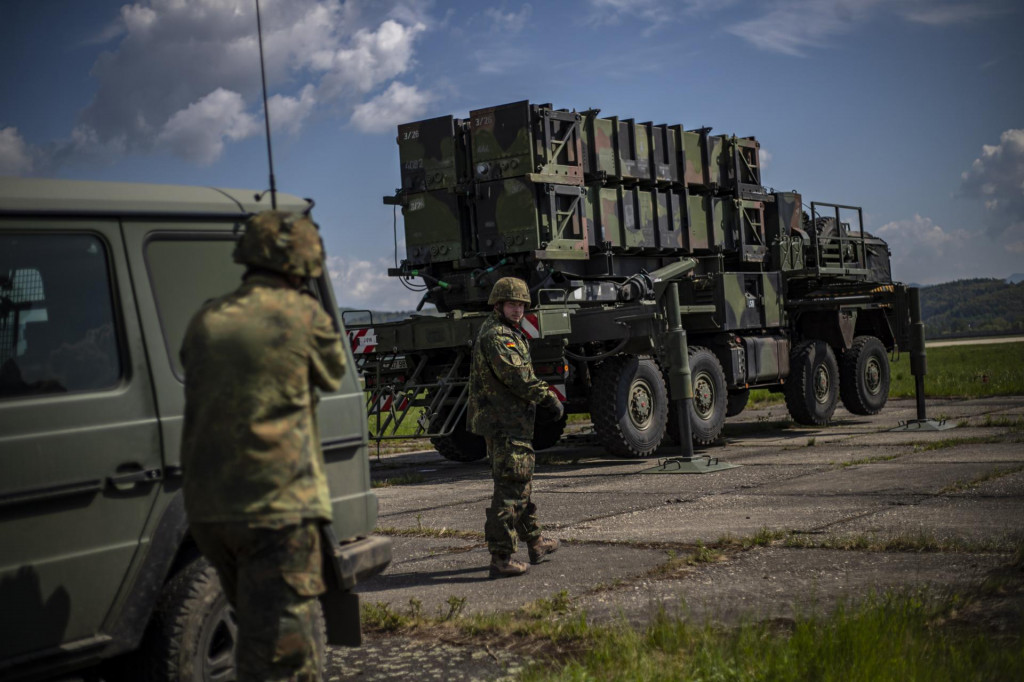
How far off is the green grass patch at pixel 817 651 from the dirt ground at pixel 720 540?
0.21 metres

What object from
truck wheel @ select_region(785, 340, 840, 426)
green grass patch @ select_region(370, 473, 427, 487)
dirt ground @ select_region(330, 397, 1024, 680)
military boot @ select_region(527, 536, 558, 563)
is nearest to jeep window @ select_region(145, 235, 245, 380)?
dirt ground @ select_region(330, 397, 1024, 680)

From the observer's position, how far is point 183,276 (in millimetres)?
4117

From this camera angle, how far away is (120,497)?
377 cm

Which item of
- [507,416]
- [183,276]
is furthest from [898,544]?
[183,276]

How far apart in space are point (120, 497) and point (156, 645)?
20.0 inches

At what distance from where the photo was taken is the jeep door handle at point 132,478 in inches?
147

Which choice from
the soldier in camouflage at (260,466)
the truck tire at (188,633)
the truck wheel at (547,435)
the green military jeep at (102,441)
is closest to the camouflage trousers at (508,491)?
the green military jeep at (102,441)

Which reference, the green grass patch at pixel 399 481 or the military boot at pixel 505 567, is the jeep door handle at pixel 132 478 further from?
the green grass patch at pixel 399 481

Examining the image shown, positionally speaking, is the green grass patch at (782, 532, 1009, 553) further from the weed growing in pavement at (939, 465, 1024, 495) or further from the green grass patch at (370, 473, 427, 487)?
the green grass patch at (370, 473, 427, 487)

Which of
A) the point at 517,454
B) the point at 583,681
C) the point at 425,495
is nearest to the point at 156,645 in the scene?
the point at 583,681

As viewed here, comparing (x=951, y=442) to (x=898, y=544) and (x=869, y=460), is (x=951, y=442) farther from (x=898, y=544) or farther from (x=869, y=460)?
(x=898, y=544)

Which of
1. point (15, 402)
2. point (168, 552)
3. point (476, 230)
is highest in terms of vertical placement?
point (476, 230)

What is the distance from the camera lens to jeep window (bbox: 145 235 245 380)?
158 inches

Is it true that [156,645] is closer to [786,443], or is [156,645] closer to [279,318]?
[279,318]
